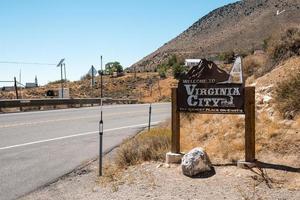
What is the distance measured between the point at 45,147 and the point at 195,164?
7392 mm

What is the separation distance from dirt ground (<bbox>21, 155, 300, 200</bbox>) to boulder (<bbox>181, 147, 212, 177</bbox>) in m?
0.11

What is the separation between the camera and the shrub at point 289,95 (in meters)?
10.5

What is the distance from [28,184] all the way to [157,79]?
6537 centimetres

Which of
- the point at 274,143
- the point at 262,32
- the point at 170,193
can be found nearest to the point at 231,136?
the point at 274,143

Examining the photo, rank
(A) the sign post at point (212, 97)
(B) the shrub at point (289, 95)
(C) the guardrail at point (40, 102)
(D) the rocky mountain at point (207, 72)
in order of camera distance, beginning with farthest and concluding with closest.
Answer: (C) the guardrail at point (40, 102) → (B) the shrub at point (289, 95) → (D) the rocky mountain at point (207, 72) → (A) the sign post at point (212, 97)

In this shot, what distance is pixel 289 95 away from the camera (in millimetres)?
10852

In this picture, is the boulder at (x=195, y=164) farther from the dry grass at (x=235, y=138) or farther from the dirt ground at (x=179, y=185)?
the dry grass at (x=235, y=138)

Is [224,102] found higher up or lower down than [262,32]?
lower down

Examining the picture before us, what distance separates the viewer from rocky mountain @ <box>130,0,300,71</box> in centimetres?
9906

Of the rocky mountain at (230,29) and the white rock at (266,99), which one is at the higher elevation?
the rocky mountain at (230,29)

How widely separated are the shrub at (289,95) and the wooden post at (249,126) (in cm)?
189

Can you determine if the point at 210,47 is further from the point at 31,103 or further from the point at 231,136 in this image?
the point at 231,136

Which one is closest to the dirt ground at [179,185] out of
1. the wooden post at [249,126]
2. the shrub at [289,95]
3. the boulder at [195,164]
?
the boulder at [195,164]

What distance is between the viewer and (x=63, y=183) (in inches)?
400
